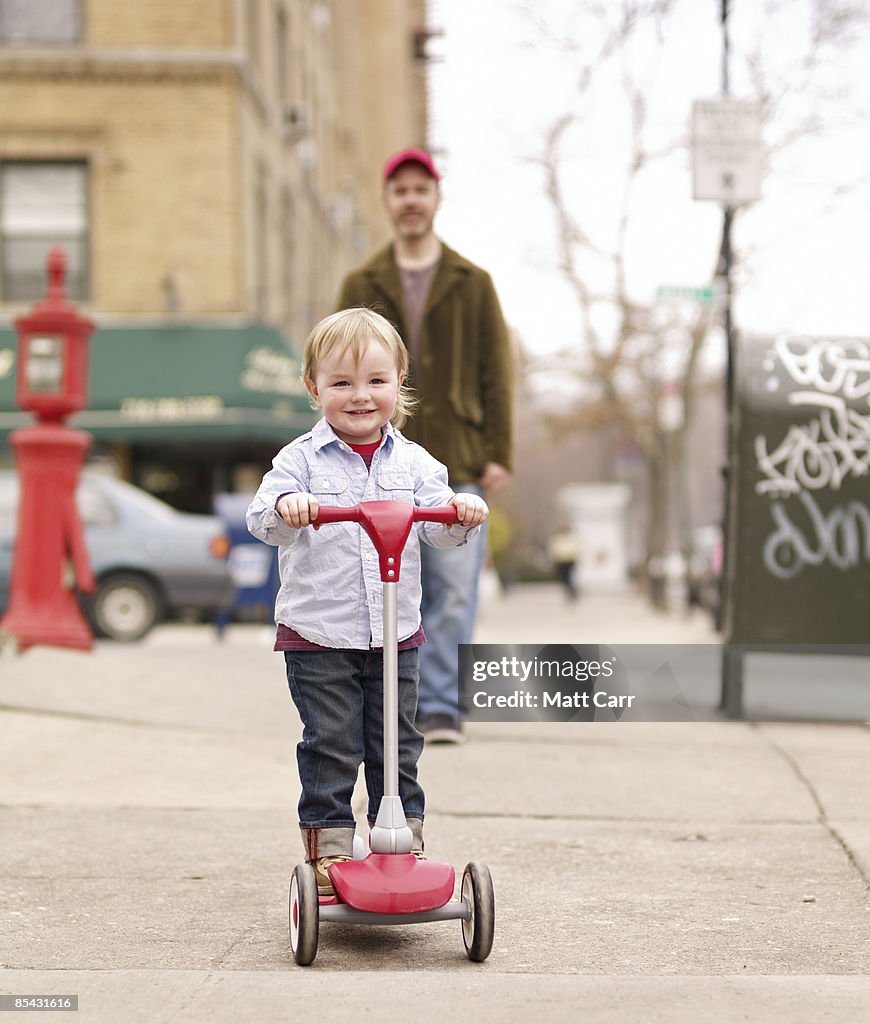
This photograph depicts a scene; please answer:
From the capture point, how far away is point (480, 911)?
3.40 metres

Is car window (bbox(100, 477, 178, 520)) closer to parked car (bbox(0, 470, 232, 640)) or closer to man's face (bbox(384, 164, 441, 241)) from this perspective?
parked car (bbox(0, 470, 232, 640))

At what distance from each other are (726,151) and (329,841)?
624cm

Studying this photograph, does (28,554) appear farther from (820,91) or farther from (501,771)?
(820,91)

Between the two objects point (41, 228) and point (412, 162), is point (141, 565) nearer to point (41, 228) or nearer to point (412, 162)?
point (41, 228)

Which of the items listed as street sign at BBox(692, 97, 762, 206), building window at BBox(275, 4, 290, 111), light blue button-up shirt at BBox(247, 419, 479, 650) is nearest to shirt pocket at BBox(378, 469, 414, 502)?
light blue button-up shirt at BBox(247, 419, 479, 650)

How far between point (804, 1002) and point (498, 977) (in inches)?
24.9

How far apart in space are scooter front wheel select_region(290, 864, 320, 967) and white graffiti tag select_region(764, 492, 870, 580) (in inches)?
158

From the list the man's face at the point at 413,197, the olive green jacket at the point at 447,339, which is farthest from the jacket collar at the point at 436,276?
the man's face at the point at 413,197

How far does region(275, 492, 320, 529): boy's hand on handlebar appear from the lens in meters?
3.37

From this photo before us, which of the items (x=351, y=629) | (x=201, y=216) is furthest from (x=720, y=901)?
(x=201, y=216)

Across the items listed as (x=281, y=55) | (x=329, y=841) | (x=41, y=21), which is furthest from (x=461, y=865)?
(x=281, y=55)

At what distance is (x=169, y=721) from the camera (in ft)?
21.9

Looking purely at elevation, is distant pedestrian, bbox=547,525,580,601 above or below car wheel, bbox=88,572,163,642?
below

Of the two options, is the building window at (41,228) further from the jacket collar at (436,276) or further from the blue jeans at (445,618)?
the blue jeans at (445,618)
